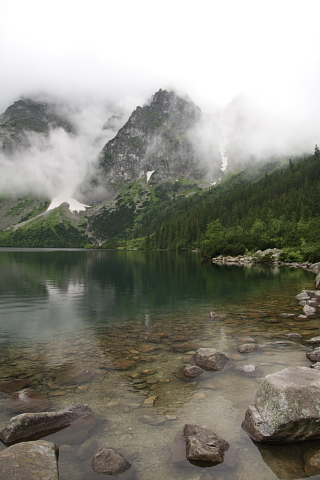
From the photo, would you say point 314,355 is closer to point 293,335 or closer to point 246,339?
point 293,335

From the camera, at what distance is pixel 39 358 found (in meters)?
15.3

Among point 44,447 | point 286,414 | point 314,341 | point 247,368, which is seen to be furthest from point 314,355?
point 44,447

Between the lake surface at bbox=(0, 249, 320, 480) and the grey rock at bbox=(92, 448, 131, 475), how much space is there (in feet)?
0.69

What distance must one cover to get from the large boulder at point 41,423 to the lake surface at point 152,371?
0.52 m

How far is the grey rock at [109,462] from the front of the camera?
7031 mm

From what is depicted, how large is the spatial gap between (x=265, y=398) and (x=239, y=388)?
11.2 feet

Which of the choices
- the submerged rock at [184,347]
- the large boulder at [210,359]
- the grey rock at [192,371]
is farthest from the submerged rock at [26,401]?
the submerged rock at [184,347]

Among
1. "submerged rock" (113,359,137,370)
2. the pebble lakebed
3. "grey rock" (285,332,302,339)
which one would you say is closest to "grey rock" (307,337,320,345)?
the pebble lakebed

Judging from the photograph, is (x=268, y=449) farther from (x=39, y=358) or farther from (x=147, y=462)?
(x=39, y=358)

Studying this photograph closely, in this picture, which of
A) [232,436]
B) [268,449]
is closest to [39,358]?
[232,436]

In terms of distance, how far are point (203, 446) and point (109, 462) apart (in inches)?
99.6

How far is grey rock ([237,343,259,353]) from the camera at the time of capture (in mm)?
15696

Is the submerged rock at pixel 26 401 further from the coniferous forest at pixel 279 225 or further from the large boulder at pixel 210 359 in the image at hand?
the coniferous forest at pixel 279 225

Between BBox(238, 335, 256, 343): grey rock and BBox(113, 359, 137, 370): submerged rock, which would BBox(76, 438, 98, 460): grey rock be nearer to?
BBox(113, 359, 137, 370): submerged rock
